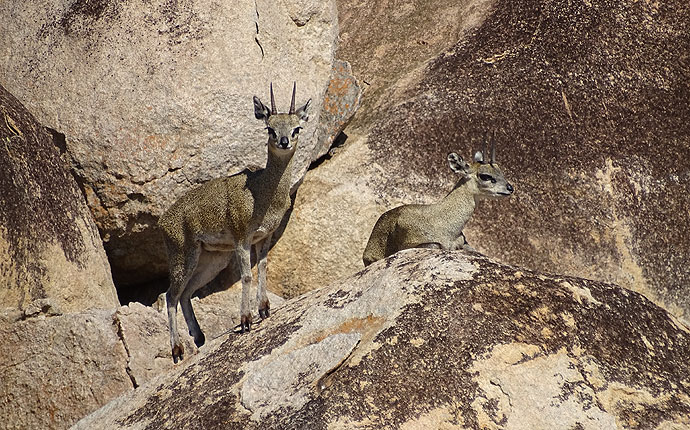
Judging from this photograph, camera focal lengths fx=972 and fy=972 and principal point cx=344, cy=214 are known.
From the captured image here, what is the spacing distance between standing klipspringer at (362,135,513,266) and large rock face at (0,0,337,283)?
1454 millimetres

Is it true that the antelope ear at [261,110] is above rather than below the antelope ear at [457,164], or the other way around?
above

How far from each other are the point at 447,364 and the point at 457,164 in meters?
5.87

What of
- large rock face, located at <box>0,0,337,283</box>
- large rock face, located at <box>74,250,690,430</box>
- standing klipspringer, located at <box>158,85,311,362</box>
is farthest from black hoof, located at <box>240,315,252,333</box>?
large rock face, located at <box>0,0,337,283</box>

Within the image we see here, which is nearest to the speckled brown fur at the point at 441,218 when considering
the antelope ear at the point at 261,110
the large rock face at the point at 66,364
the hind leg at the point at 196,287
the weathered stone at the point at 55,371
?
Result: the hind leg at the point at 196,287

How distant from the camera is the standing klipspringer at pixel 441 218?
13070 millimetres

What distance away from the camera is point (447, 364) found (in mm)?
8180

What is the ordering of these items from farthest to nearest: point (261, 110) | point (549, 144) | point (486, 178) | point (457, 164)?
point (549, 144) → point (457, 164) → point (486, 178) → point (261, 110)

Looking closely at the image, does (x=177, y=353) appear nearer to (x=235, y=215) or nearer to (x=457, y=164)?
(x=235, y=215)

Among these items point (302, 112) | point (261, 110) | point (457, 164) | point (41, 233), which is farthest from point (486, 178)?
point (41, 233)

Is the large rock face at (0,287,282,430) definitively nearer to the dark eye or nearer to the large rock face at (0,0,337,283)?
the large rock face at (0,0,337,283)

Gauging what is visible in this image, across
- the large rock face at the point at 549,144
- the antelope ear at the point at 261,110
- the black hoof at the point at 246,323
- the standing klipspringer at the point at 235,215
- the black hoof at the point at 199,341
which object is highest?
the antelope ear at the point at 261,110

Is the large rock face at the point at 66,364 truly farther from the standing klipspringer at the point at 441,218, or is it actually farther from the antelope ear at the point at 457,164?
the antelope ear at the point at 457,164

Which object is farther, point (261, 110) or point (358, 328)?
point (261, 110)

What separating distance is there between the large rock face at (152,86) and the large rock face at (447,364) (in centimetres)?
402
